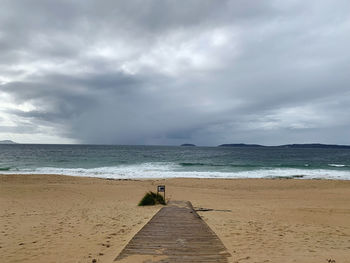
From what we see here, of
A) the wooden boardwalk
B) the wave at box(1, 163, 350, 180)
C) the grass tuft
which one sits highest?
the wooden boardwalk

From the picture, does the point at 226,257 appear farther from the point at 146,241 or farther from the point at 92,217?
the point at 92,217

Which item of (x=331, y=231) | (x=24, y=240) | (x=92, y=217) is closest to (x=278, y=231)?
(x=331, y=231)

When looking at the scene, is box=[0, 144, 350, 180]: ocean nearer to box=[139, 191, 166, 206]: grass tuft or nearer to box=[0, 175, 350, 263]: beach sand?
box=[139, 191, 166, 206]: grass tuft

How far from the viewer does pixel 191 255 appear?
4477mm

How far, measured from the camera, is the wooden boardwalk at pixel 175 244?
14.4 ft

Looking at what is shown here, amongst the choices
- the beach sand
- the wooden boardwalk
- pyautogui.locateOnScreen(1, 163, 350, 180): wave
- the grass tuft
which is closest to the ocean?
pyautogui.locateOnScreen(1, 163, 350, 180): wave

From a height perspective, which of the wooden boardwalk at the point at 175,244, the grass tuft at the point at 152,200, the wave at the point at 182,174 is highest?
the wooden boardwalk at the point at 175,244

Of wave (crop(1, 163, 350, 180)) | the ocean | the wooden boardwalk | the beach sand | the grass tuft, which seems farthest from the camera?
the ocean

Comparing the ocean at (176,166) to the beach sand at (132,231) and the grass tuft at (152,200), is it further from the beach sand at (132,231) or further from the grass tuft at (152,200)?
the beach sand at (132,231)

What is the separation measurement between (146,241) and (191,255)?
3.95 feet

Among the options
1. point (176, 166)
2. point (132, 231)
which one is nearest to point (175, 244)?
point (132, 231)

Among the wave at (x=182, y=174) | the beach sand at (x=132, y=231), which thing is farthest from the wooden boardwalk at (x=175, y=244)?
the wave at (x=182, y=174)

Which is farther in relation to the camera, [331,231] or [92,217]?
[92,217]

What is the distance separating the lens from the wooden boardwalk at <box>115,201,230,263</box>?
4.39m
